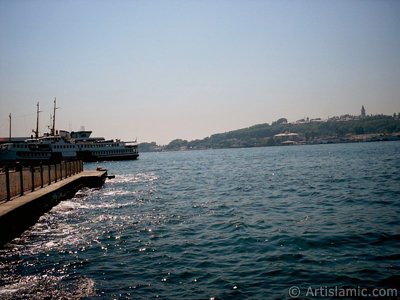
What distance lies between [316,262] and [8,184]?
524 inches

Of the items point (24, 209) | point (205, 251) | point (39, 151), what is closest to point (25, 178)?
point (24, 209)

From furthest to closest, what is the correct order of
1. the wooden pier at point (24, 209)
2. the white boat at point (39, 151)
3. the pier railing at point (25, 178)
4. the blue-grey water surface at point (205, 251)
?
the white boat at point (39, 151) → the pier railing at point (25, 178) → the wooden pier at point (24, 209) → the blue-grey water surface at point (205, 251)

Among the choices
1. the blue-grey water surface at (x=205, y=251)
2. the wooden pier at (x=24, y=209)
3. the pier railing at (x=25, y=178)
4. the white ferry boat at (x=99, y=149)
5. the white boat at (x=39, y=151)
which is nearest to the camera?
the blue-grey water surface at (x=205, y=251)

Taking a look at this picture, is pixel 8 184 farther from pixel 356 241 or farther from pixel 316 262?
pixel 356 241

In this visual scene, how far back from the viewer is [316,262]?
9.18 m

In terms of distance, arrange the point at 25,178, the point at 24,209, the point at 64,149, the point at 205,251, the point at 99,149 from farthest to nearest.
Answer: the point at 99,149 < the point at 64,149 < the point at 25,178 < the point at 24,209 < the point at 205,251

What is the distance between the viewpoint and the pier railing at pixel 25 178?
1455 cm

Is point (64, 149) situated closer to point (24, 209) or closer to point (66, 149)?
point (66, 149)

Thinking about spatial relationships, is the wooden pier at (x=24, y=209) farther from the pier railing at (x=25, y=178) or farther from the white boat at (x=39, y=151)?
the white boat at (x=39, y=151)

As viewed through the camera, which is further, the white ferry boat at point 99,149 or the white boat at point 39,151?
the white ferry boat at point 99,149

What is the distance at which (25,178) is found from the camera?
17625 mm

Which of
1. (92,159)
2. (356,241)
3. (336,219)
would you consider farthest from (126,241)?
(92,159)

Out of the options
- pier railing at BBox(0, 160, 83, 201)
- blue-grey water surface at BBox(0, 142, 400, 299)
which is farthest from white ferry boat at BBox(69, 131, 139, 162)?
blue-grey water surface at BBox(0, 142, 400, 299)

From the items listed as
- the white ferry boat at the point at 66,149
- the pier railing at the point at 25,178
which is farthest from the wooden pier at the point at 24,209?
the white ferry boat at the point at 66,149
